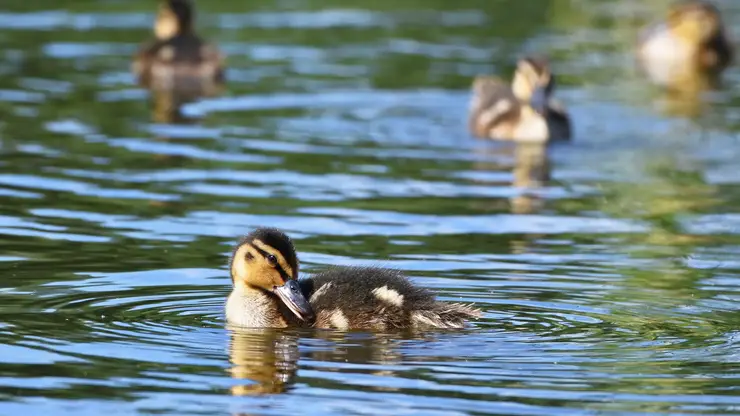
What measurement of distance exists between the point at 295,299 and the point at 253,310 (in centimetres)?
26

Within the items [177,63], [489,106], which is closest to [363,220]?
[489,106]

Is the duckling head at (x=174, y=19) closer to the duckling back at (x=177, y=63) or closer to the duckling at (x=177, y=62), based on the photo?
the duckling at (x=177, y=62)

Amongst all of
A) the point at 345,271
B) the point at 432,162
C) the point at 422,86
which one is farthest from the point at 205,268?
the point at 422,86

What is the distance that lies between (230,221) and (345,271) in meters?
3.18

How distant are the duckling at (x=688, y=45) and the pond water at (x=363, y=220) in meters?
0.63

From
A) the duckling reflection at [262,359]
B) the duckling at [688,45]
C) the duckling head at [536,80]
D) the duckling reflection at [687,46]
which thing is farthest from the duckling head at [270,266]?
the duckling at [688,45]

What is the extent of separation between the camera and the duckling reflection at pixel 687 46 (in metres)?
23.8

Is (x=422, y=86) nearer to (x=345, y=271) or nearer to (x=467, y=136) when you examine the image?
(x=467, y=136)

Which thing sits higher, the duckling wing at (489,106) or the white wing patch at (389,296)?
the duckling wing at (489,106)

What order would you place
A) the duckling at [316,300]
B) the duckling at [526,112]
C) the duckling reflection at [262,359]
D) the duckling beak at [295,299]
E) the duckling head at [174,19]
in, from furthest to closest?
1. the duckling head at [174,19]
2. the duckling at [526,112]
3. the duckling at [316,300]
4. the duckling beak at [295,299]
5. the duckling reflection at [262,359]

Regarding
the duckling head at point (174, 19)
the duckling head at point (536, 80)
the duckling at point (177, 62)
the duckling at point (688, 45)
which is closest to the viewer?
the duckling head at point (536, 80)

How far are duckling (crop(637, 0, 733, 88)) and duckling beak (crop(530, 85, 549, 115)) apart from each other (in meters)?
5.77

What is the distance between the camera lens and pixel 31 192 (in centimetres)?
1403

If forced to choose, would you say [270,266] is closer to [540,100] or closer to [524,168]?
[524,168]
